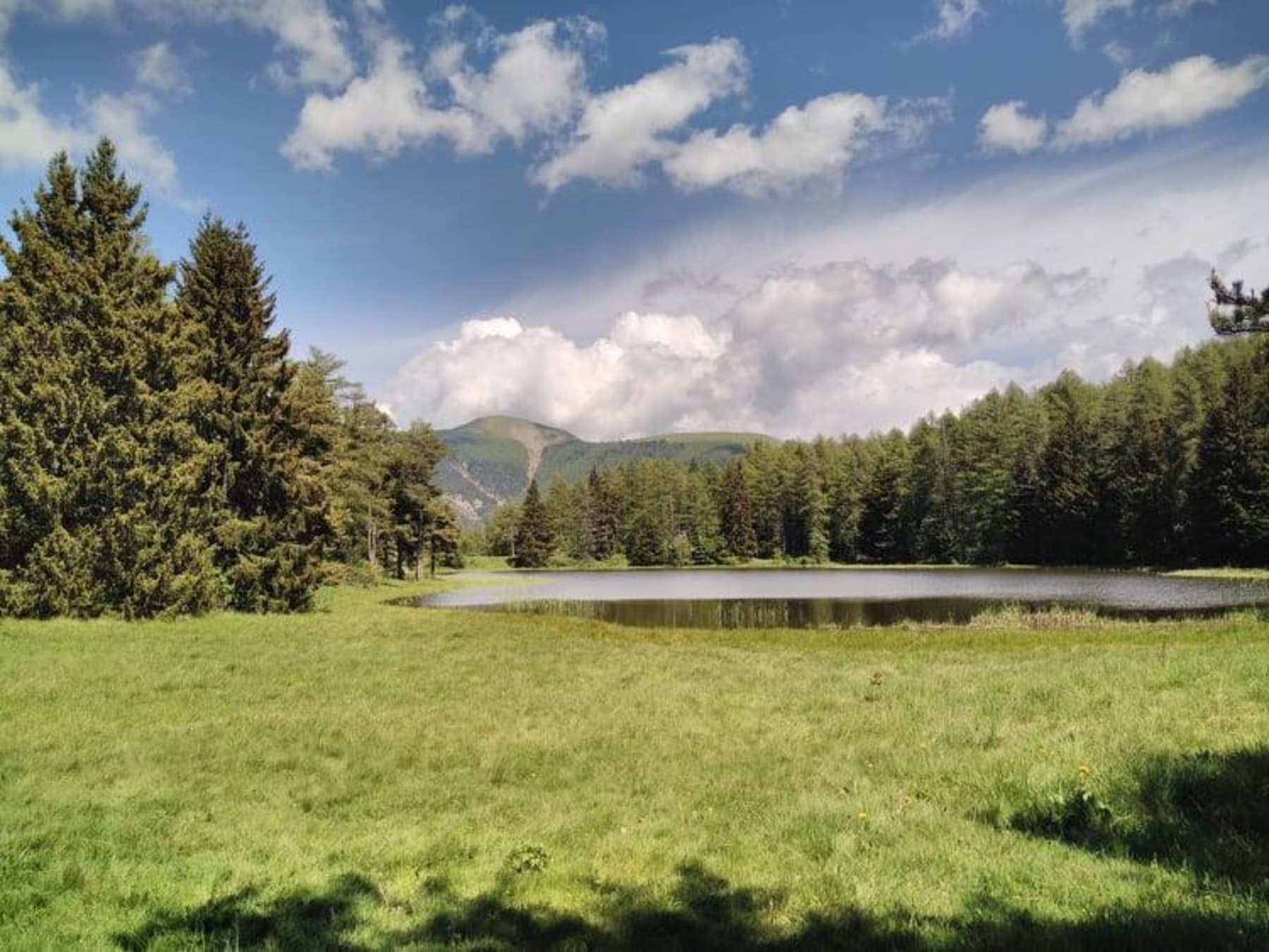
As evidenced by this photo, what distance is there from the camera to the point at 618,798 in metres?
10.8

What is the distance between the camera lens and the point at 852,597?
5997 cm

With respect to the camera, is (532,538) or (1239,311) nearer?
(1239,311)

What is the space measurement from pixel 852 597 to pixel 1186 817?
53.6 m

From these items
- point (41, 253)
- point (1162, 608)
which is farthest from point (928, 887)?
point (1162, 608)

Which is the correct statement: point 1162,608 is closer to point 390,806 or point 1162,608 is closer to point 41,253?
point 390,806

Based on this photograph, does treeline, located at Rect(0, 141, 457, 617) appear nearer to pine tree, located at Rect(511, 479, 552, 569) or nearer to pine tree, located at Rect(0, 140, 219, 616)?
pine tree, located at Rect(0, 140, 219, 616)

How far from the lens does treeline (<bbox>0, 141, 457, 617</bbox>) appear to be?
Answer: 28016mm

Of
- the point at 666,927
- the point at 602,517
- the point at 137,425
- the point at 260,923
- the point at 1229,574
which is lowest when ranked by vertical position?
the point at 1229,574

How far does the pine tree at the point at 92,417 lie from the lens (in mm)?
27828

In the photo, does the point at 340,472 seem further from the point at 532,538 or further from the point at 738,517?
the point at 738,517

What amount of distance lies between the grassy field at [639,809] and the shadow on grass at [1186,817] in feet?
0.12

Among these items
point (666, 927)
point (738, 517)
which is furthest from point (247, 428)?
point (738, 517)

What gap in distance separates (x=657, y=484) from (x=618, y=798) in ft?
482

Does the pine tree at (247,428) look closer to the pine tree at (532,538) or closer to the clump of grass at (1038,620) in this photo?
the clump of grass at (1038,620)
